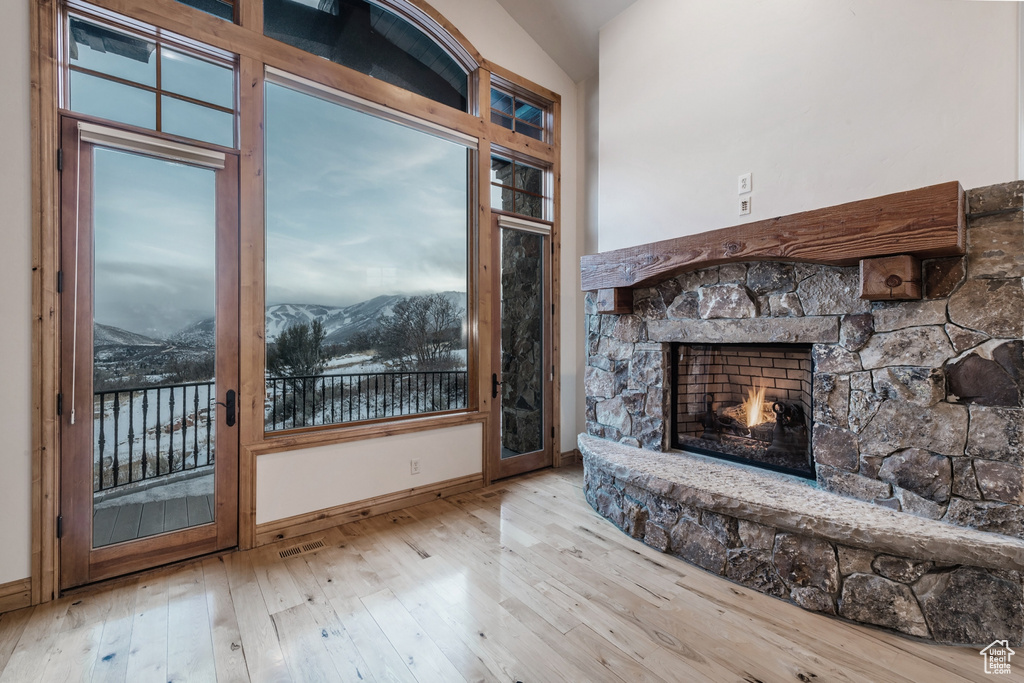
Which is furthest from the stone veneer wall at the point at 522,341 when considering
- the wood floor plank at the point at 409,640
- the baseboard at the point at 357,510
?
the wood floor plank at the point at 409,640

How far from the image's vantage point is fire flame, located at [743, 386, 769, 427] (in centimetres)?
264

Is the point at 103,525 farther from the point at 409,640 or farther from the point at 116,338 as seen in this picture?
the point at 409,640

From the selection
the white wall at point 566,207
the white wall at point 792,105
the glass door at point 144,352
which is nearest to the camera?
the white wall at point 792,105

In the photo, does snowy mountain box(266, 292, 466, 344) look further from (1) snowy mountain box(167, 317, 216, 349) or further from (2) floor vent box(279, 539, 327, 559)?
(2) floor vent box(279, 539, 327, 559)

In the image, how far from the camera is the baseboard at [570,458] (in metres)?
4.04

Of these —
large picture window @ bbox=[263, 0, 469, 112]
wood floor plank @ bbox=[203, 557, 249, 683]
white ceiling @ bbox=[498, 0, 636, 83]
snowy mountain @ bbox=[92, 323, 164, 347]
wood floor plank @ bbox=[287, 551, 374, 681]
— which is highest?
white ceiling @ bbox=[498, 0, 636, 83]

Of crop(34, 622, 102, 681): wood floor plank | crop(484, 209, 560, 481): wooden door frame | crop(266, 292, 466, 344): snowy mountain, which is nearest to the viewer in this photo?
crop(34, 622, 102, 681): wood floor plank

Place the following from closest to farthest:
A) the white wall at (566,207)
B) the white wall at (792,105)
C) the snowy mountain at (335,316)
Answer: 1. the white wall at (792,105)
2. the snowy mountain at (335,316)
3. the white wall at (566,207)

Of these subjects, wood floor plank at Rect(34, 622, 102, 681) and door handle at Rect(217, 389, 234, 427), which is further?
door handle at Rect(217, 389, 234, 427)

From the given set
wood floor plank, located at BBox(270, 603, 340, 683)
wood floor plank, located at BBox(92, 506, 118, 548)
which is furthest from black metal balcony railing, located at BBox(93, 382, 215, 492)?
wood floor plank, located at BBox(270, 603, 340, 683)

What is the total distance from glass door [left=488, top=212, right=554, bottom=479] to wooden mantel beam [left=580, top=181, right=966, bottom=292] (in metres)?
1.17

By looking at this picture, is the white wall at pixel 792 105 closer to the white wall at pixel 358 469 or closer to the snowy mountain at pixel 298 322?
the snowy mountain at pixel 298 322

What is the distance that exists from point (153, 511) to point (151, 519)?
41 millimetres

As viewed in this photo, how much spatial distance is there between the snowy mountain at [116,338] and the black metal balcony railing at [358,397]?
0.63m
